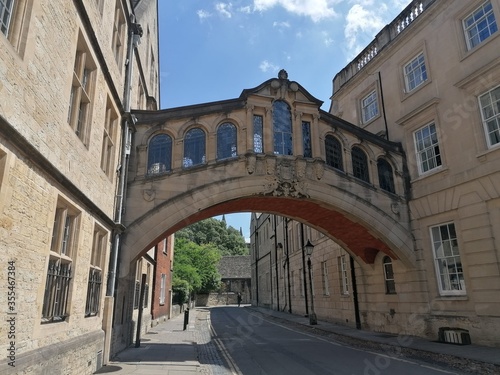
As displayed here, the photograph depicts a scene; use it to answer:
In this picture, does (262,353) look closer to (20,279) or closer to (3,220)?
(20,279)

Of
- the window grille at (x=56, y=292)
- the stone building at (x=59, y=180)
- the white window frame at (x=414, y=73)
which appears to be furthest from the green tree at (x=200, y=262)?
the window grille at (x=56, y=292)

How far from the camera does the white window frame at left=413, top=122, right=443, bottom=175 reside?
14648mm

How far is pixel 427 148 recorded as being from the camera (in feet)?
49.7

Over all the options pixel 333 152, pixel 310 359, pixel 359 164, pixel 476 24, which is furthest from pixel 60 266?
pixel 476 24

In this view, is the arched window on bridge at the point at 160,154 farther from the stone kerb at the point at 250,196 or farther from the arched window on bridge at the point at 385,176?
the arched window on bridge at the point at 385,176

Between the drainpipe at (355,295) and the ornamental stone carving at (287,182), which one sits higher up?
the ornamental stone carving at (287,182)

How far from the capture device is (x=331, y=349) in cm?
1267

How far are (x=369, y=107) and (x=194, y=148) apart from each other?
34.6 ft

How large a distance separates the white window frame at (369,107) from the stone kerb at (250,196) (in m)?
5.45

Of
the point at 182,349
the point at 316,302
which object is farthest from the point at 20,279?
the point at 316,302

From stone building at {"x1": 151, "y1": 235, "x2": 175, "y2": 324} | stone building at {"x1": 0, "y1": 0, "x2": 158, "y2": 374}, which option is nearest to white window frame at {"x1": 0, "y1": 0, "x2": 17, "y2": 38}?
stone building at {"x1": 0, "y1": 0, "x2": 158, "y2": 374}

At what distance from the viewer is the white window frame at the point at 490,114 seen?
39.8 feet

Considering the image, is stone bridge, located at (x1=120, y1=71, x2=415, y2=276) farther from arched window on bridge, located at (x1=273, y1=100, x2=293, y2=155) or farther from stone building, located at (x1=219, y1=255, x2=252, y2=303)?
stone building, located at (x1=219, y1=255, x2=252, y2=303)

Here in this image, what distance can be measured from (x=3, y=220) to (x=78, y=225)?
10.3 feet
